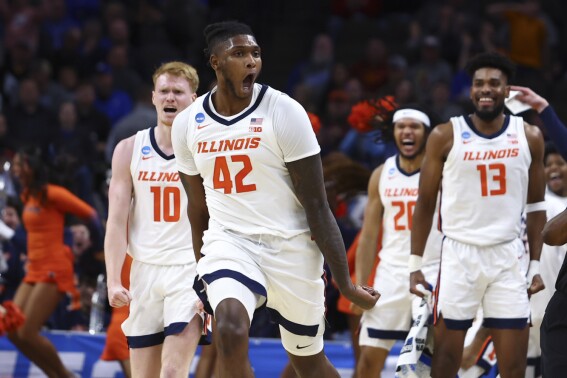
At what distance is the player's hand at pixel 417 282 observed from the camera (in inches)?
307

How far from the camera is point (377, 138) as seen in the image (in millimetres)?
9750

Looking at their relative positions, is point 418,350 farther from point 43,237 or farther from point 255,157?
point 43,237

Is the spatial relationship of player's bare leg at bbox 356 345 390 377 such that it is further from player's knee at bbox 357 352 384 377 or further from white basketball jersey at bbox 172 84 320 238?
white basketball jersey at bbox 172 84 320 238

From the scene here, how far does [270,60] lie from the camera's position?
16.2 meters

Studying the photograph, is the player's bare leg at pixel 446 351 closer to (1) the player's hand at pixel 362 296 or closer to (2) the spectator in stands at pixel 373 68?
(1) the player's hand at pixel 362 296

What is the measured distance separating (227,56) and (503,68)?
2.50 metres

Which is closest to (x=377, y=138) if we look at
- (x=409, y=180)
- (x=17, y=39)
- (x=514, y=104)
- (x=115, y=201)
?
(x=409, y=180)

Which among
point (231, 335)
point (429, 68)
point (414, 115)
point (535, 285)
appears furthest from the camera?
point (429, 68)

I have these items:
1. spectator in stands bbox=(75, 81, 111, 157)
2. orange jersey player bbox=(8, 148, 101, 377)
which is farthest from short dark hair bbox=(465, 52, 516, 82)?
spectator in stands bbox=(75, 81, 111, 157)

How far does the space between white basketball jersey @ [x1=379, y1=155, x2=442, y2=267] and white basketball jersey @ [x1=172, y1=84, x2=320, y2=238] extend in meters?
2.72

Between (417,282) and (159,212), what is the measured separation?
1.87 metres

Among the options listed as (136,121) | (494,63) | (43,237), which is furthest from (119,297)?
(136,121)

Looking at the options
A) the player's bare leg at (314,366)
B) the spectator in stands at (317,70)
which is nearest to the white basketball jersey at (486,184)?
the player's bare leg at (314,366)

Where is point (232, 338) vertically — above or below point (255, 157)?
below
